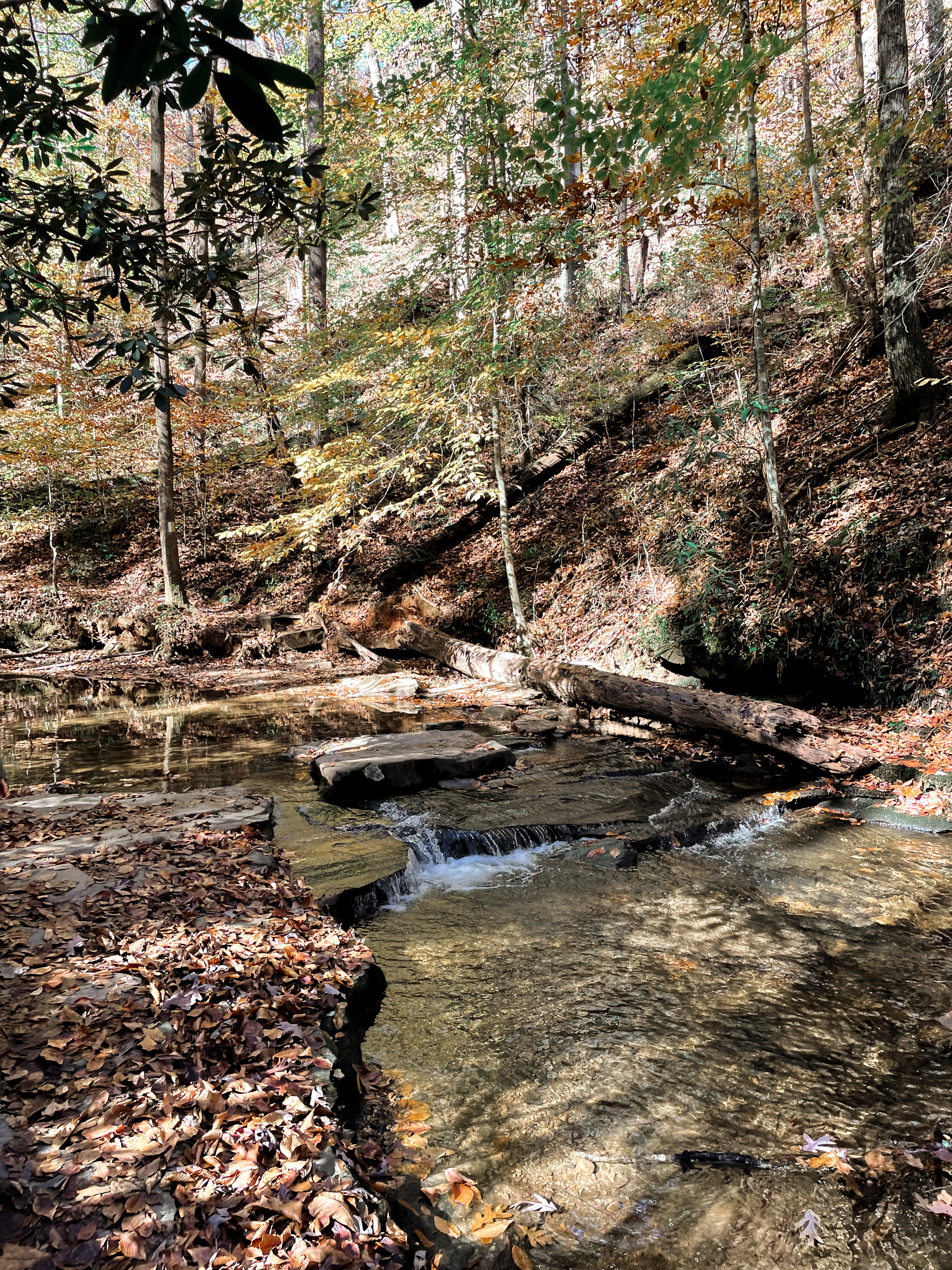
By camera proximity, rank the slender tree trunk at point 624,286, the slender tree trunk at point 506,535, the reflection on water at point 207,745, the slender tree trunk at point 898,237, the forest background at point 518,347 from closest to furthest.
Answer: the forest background at point 518,347
the reflection on water at point 207,745
the slender tree trunk at point 898,237
the slender tree trunk at point 506,535
the slender tree trunk at point 624,286

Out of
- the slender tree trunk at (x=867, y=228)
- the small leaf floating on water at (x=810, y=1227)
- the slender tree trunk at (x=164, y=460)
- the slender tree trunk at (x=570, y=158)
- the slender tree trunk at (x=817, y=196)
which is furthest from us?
the slender tree trunk at (x=164, y=460)

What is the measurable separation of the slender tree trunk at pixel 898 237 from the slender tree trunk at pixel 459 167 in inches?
192

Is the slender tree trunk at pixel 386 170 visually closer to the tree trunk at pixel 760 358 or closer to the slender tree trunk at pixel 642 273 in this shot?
the tree trunk at pixel 760 358

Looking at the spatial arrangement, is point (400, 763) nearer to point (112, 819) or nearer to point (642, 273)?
point (112, 819)

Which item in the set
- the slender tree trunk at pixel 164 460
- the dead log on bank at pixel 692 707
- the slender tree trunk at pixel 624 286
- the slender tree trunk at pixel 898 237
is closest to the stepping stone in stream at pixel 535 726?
the dead log on bank at pixel 692 707

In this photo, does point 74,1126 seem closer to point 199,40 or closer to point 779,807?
point 199,40

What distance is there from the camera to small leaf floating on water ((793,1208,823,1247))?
2.48 meters

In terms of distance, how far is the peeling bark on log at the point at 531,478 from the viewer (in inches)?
554

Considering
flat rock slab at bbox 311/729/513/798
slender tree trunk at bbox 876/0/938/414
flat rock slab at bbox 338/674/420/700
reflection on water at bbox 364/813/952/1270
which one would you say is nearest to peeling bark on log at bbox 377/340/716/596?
flat rock slab at bbox 338/674/420/700

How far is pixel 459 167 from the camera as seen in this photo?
41.2ft

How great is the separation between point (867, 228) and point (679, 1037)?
33.3ft

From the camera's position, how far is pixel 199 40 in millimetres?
1434

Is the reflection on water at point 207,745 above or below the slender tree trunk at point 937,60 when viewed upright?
below

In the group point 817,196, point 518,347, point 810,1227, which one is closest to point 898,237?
point 817,196
